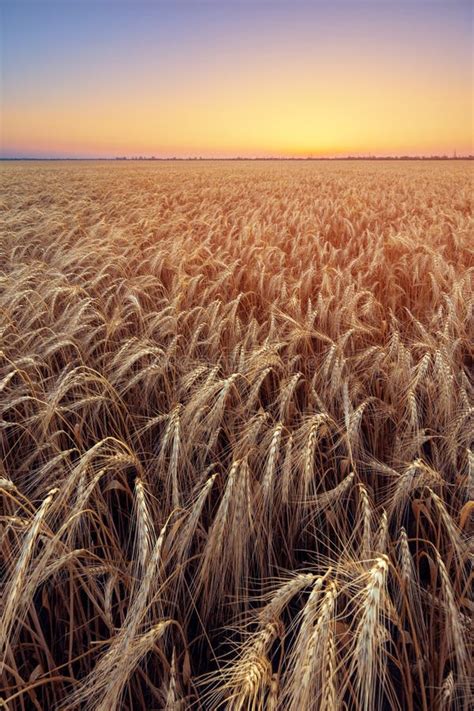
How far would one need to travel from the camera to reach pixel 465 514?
4.35ft

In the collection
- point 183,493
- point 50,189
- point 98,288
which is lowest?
point 183,493

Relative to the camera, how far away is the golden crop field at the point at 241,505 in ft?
3.63

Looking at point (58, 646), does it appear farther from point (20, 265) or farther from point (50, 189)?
point (50, 189)

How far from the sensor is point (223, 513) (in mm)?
1348

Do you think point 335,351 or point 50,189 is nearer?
point 335,351

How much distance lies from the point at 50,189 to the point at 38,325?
1416 centimetres

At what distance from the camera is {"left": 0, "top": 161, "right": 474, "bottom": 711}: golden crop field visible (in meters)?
1.11

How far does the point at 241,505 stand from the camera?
54.3 inches

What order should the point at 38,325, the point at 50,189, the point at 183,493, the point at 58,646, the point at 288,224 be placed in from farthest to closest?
the point at 50,189 → the point at 288,224 → the point at 38,325 → the point at 183,493 → the point at 58,646

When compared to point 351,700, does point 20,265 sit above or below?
above

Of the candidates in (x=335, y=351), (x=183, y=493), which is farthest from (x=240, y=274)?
(x=183, y=493)

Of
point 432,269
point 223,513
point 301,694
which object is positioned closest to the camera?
point 301,694

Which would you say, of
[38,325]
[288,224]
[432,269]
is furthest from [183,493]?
[288,224]

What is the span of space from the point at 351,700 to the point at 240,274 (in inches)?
137
